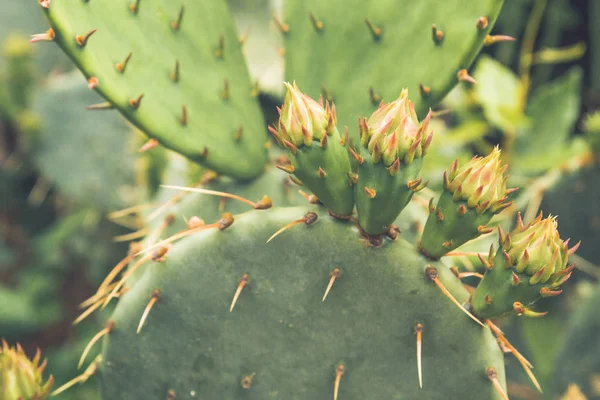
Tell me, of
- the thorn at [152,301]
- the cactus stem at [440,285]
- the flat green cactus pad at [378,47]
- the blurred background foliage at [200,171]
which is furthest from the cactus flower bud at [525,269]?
the blurred background foliage at [200,171]

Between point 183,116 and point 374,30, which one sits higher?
point 374,30

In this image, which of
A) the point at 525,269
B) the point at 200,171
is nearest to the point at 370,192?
the point at 525,269

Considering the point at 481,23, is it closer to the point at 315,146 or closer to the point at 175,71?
the point at 315,146

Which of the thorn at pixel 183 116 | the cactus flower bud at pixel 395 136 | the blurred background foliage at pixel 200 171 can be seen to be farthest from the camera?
the blurred background foliage at pixel 200 171

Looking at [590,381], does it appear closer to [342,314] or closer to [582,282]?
[582,282]

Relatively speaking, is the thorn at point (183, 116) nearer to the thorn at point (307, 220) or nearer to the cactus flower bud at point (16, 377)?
the thorn at point (307, 220)

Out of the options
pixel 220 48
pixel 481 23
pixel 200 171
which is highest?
pixel 481 23

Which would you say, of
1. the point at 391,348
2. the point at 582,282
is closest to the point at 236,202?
the point at 391,348
